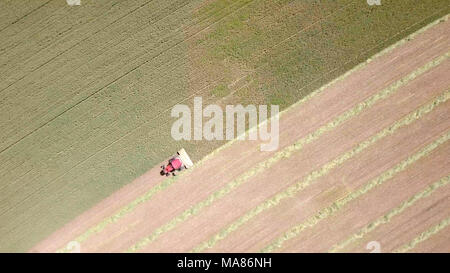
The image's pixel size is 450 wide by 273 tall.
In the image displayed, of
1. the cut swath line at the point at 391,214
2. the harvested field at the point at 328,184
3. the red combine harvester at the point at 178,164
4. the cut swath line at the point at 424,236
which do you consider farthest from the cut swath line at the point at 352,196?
the red combine harvester at the point at 178,164

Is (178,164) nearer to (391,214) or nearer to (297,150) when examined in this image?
(297,150)

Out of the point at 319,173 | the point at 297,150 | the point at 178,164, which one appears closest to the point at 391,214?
the point at 319,173

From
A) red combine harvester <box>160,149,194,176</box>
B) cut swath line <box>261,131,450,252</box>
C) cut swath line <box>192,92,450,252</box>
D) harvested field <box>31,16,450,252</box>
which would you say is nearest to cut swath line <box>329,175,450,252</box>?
harvested field <box>31,16,450,252</box>

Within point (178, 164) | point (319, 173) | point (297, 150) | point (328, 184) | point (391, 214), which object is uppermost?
point (178, 164)
